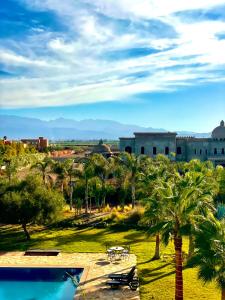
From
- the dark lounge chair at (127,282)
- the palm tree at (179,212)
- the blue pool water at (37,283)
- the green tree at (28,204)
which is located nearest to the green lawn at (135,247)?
the dark lounge chair at (127,282)

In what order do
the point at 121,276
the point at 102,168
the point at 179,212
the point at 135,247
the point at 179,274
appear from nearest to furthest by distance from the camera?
the point at 179,212 < the point at 179,274 < the point at 121,276 < the point at 135,247 < the point at 102,168

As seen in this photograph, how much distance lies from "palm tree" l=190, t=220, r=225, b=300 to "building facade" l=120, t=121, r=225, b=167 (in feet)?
174

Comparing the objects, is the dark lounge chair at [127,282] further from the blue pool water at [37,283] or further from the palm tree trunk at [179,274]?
the palm tree trunk at [179,274]

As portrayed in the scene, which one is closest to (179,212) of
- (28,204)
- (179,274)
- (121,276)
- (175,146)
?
(179,274)

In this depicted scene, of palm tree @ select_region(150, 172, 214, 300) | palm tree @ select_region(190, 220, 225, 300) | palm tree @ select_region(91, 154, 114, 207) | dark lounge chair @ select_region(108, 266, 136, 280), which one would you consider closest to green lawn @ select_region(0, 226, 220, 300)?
dark lounge chair @ select_region(108, 266, 136, 280)

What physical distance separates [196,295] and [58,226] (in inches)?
681

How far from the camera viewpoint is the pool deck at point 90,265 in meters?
20.2

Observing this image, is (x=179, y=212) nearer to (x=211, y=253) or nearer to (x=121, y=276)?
(x=211, y=253)

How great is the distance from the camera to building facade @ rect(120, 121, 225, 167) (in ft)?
221

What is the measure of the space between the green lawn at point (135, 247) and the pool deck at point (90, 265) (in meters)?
0.89

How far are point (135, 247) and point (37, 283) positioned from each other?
826 cm

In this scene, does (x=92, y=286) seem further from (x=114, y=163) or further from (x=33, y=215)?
(x=114, y=163)

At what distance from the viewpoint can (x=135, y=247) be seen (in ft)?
94.8

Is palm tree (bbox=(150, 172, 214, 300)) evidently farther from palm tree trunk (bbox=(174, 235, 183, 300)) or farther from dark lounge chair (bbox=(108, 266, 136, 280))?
dark lounge chair (bbox=(108, 266, 136, 280))
